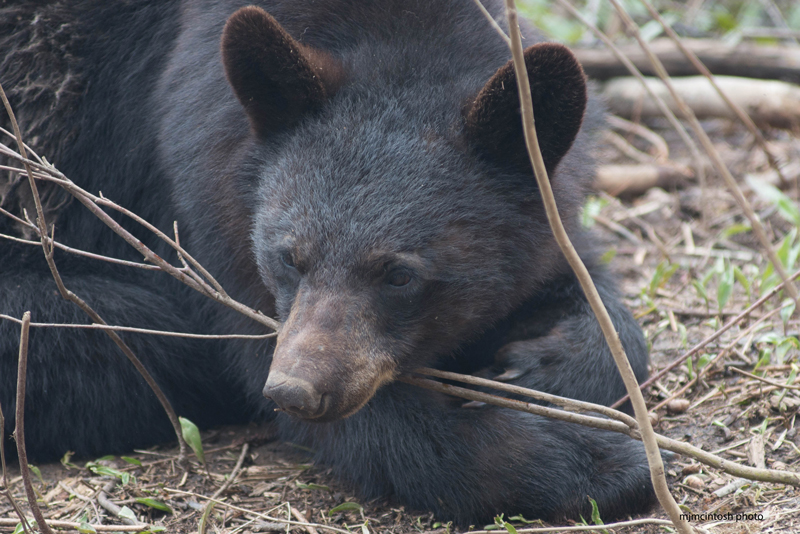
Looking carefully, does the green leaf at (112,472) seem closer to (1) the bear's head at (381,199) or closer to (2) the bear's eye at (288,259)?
(1) the bear's head at (381,199)

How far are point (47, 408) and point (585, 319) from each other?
2478 millimetres

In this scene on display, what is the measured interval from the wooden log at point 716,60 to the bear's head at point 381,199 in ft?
14.8

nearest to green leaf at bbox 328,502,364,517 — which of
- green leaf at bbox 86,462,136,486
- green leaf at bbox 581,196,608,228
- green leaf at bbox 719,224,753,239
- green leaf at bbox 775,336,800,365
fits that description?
green leaf at bbox 86,462,136,486

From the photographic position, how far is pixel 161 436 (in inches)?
149

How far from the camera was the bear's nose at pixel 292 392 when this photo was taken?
7.95ft

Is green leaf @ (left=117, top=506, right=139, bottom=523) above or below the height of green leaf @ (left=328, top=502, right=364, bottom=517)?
above

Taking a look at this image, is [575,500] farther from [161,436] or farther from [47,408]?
[47,408]

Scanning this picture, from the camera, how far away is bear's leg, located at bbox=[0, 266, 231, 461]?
360cm

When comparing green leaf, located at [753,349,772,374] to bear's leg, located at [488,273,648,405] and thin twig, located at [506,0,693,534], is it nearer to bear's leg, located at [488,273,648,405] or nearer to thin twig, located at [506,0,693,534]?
bear's leg, located at [488,273,648,405]


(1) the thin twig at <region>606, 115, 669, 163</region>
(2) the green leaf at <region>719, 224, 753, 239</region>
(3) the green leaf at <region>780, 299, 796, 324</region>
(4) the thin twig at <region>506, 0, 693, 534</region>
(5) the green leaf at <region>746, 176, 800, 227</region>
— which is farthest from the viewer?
(1) the thin twig at <region>606, 115, 669, 163</region>

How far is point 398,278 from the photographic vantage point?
2.70 meters

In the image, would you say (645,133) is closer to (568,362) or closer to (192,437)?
(568,362)

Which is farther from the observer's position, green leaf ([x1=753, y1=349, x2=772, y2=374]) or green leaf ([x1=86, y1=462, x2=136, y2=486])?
green leaf ([x1=753, y1=349, x2=772, y2=374])

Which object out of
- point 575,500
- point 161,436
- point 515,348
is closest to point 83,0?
point 161,436
